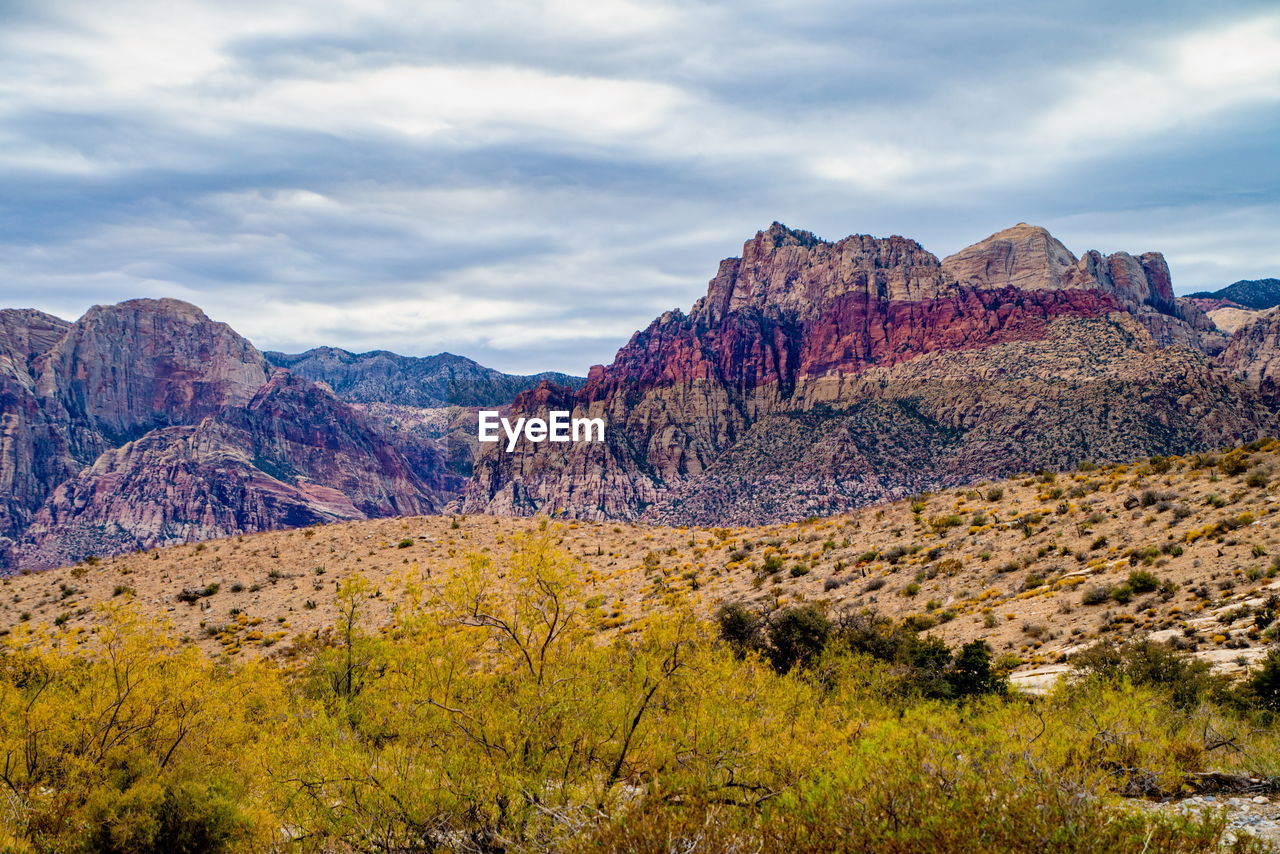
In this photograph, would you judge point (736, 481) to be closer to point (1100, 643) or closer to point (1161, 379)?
point (1161, 379)

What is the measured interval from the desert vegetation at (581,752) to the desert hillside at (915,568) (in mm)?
2753

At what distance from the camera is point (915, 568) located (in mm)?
38062

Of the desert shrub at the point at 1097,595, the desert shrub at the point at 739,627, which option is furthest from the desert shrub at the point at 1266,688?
the desert shrub at the point at 739,627

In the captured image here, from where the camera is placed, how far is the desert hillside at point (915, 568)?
27.7m

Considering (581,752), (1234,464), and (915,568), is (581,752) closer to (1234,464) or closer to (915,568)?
(915,568)

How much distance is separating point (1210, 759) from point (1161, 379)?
160343 mm

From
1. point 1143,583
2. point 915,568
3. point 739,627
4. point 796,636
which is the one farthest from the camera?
point 915,568

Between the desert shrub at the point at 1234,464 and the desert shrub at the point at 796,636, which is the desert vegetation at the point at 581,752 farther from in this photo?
the desert shrub at the point at 1234,464

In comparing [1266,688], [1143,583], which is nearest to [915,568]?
[1143,583]

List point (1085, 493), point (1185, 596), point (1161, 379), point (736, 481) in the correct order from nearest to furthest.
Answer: point (1185, 596) < point (1085, 493) < point (1161, 379) < point (736, 481)

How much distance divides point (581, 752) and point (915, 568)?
28.9 metres

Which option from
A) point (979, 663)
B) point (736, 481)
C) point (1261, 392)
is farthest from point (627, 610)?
point (1261, 392)

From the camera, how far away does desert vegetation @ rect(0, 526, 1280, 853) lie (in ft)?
32.0

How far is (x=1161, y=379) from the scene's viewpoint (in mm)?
146625
